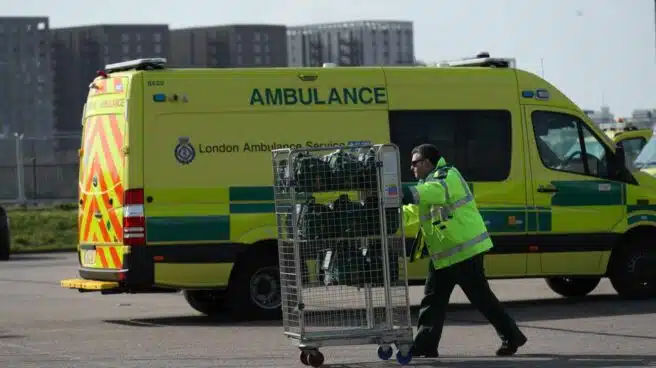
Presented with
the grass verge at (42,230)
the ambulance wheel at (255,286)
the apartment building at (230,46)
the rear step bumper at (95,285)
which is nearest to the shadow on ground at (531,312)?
the ambulance wheel at (255,286)

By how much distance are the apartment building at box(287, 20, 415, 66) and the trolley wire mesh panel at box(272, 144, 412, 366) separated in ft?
160

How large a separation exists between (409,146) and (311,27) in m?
52.2

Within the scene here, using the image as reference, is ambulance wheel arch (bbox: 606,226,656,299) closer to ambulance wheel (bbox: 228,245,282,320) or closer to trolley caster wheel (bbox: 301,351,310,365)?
ambulance wheel (bbox: 228,245,282,320)

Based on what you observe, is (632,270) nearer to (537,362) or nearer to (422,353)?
(537,362)

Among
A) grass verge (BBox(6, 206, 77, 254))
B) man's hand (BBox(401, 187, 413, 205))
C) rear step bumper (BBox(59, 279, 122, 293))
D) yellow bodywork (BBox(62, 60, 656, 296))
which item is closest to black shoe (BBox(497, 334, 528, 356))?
man's hand (BBox(401, 187, 413, 205))

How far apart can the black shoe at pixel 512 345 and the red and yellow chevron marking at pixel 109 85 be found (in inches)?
201

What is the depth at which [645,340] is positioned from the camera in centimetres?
1252

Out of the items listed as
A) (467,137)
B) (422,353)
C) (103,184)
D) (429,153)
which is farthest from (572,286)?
(429,153)

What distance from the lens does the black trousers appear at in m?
11.5

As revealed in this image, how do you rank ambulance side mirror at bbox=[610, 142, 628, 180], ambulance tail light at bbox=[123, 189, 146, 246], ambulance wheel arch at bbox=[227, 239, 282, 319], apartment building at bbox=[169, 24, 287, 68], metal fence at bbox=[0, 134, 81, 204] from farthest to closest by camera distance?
apartment building at bbox=[169, 24, 287, 68] → metal fence at bbox=[0, 134, 81, 204] → ambulance side mirror at bbox=[610, 142, 628, 180] → ambulance wheel arch at bbox=[227, 239, 282, 319] → ambulance tail light at bbox=[123, 189, 146, 246]

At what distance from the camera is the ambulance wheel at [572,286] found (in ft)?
56.5

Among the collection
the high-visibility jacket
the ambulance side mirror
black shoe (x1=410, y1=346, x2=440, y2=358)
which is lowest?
black shoe (x1=410, y1=346, x2=440, y2=358)

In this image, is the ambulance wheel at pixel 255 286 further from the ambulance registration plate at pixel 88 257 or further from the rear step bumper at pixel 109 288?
the ambulance registration plate at pixel 88 257

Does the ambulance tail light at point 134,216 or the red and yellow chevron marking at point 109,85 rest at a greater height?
the red and yellow chevron marking at point 109,85
